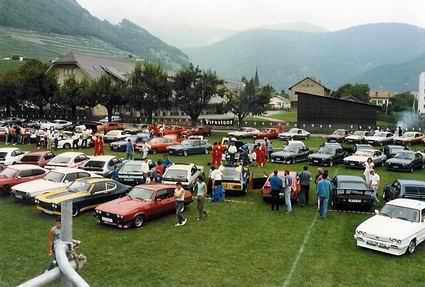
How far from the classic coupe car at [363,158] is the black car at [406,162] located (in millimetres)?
1211

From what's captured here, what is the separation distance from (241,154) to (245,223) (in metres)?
14.0

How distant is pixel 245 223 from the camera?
15984mm

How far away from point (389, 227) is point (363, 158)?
1589cm

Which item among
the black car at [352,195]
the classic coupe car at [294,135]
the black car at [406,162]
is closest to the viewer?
the black car at [352,195]

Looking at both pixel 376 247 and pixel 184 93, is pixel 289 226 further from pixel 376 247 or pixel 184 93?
pixel 184 93

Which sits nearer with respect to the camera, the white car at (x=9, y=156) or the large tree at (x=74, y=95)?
the white car at (x=9, y=156)

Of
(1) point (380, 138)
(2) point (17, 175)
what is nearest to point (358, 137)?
(1) point (380, 138)

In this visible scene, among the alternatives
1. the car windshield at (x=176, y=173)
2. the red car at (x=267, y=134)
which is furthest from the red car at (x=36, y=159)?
the red car at (x=267, y=134)

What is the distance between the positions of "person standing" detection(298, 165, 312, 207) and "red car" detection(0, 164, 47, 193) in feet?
38.0

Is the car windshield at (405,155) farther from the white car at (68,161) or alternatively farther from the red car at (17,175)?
the red car at (17,175)

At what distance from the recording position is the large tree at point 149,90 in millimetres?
56938

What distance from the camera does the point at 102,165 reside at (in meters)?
23.1

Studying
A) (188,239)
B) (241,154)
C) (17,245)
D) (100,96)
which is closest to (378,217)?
(188,239)

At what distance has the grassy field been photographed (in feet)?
36.4
